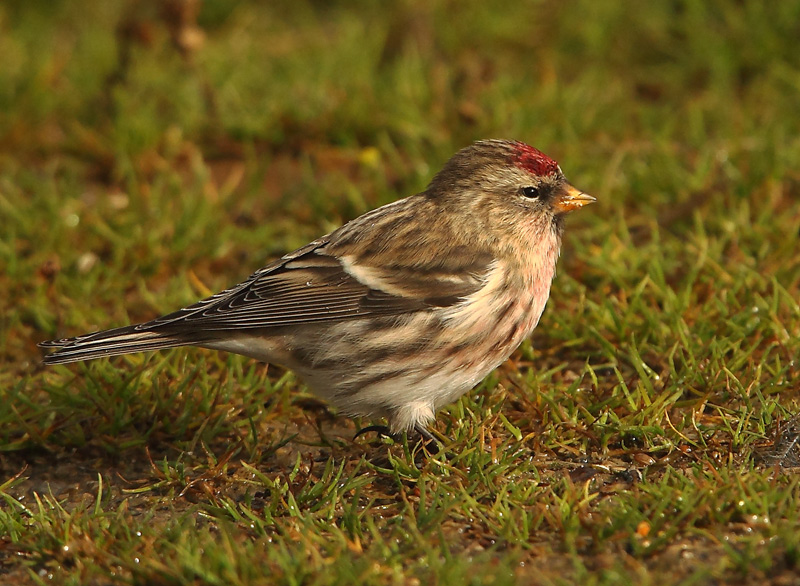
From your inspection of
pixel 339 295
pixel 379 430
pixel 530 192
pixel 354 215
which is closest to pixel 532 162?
pixel 530 192

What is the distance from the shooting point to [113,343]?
3.69m

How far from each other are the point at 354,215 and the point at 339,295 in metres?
1.73

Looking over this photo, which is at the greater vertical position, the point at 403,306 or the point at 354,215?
the point at 403,306

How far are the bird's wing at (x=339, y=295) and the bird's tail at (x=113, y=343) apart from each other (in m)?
0.03

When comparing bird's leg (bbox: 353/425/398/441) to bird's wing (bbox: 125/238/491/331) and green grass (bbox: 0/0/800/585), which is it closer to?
green grass (bbox: 0/0/800/585)

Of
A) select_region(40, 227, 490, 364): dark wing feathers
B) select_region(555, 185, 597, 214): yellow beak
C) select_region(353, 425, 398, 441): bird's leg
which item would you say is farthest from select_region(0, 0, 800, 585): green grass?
select_region(555, 185, 597, 214): yellow beak

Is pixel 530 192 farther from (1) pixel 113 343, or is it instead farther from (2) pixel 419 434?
(1) pixel 113 343

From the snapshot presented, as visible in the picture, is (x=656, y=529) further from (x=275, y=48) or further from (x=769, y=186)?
(x=275, y=48)

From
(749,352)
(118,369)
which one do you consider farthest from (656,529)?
(118,369)

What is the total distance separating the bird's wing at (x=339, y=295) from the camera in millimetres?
3725

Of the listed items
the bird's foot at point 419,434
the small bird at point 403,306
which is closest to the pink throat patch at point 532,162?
the small bird at point 403,306

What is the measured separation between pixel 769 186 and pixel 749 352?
4.73ft

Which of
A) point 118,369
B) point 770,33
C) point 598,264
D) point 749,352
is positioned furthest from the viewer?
point 770,33

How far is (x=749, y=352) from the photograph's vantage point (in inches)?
159
